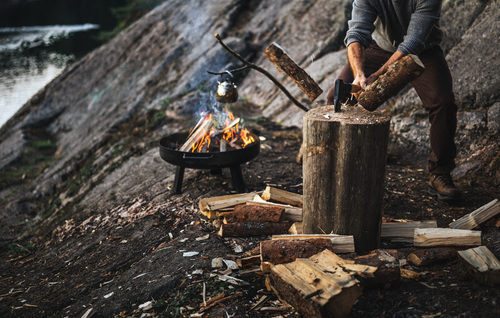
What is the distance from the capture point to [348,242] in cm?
289

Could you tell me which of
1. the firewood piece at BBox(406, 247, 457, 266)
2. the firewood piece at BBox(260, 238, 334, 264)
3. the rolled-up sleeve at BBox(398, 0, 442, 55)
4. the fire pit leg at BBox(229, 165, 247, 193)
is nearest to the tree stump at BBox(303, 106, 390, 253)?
the firewood piece at BBox(260, 238, 334, 264)

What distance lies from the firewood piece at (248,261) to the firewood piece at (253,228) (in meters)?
0.45

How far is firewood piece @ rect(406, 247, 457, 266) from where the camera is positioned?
2.85 metres

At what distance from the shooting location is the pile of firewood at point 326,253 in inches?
93.2

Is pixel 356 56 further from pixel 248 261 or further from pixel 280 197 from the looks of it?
pixel 248 261

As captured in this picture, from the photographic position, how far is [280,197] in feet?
12.6

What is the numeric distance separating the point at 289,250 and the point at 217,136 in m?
2.24

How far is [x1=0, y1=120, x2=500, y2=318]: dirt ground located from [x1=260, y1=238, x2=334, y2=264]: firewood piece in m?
0.21

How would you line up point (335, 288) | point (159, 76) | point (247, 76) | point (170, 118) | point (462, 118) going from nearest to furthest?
point (335, 288)
point (462, 118)
point (170, 118)
point (247, 76)
point (159, 76)

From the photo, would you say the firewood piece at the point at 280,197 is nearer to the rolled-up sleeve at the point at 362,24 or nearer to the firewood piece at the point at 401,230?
the firewood piece at the point at 401,230

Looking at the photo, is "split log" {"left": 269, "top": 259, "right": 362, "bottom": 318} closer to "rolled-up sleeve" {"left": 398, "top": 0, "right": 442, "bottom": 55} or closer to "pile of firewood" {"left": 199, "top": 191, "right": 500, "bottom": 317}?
"pile of firewood" {"left": 199, "top": 191, "right": 500, "bottom": 317}

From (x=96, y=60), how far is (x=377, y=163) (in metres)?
13.2

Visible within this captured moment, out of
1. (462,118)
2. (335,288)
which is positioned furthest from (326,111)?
(462,118)

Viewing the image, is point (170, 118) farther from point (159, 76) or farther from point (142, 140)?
point (159, 76)
